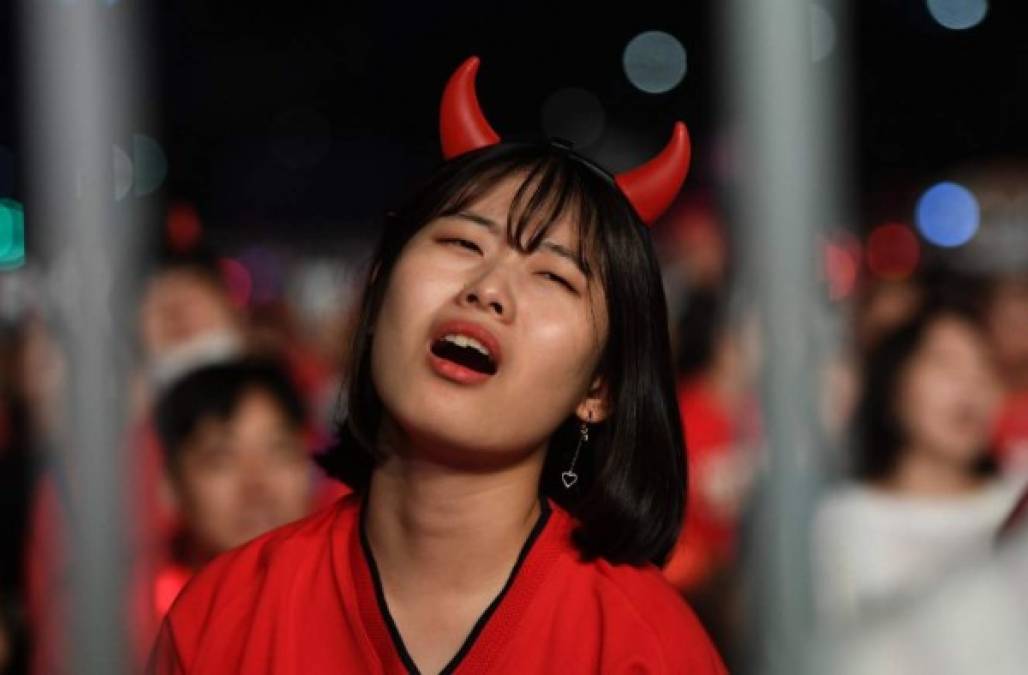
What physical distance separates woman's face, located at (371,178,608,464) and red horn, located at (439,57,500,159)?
0.13m

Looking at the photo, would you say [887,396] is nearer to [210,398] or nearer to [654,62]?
[210,398]

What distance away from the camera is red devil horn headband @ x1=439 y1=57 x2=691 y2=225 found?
153 centimetres

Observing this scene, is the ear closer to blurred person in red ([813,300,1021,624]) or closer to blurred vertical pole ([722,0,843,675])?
blurred vertical pole ([722,0,843,675])

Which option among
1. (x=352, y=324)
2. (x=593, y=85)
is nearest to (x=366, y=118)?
(x=593, y=85)

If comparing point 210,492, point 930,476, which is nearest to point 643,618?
point 210,492

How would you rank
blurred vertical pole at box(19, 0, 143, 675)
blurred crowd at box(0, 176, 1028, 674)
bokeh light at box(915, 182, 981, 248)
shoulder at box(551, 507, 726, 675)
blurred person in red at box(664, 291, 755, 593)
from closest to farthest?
blurred vertical pole at box(19, 0, 143, 675), shoulder at box(551, 507, 726, 675), blurred crowd at box(0, 176, 1028, 674), blurred person in red at box(664, 291, 755, 593), bokeh light at box(915, 182, 981, 248)

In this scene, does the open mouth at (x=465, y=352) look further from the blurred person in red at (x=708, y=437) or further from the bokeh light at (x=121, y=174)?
the blurred person in red at (x=708, y=437)

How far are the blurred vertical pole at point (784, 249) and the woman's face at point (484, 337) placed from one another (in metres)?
0.32

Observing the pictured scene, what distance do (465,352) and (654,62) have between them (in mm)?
14666

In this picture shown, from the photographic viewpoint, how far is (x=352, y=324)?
1.64 m

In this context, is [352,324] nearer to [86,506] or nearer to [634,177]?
[634,177]

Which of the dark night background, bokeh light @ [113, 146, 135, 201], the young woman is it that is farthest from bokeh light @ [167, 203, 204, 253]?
the dark night background

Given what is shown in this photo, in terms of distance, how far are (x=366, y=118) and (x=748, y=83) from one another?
17.8m

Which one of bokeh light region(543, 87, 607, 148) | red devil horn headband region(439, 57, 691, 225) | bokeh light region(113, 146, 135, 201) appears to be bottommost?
bokeh light region(543, 87, 607, 148)
